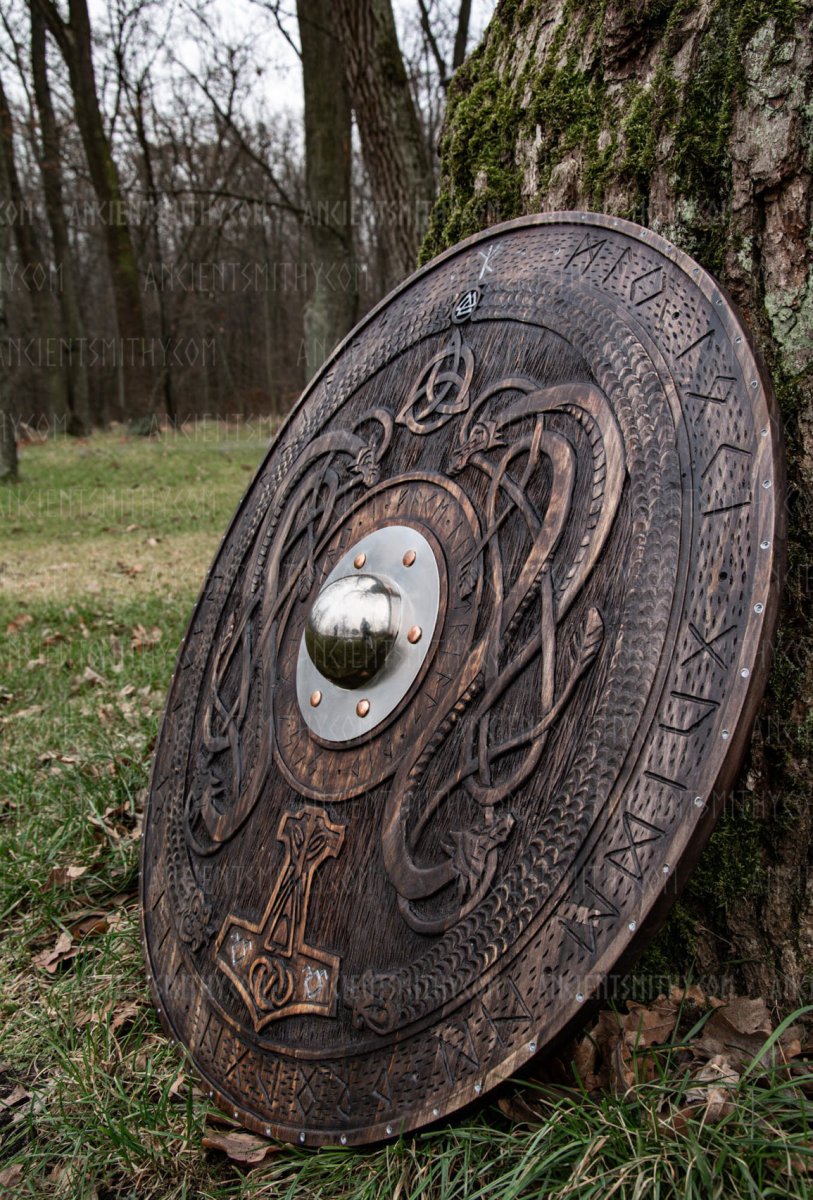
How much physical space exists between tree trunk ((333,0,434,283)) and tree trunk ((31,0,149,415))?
30.8ft

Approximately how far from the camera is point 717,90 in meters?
1.85

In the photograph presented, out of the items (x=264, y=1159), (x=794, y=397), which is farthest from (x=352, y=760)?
(x=794, y=397)

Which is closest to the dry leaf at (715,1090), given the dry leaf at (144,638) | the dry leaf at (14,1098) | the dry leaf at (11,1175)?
the dry leaf at (11,1175)

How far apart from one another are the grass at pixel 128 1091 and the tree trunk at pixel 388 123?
373cm

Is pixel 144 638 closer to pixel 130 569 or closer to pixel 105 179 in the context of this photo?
pixel 130 569

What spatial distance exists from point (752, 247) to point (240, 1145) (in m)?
1.81

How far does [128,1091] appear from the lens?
6.17ft

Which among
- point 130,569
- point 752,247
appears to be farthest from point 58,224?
point 752,247

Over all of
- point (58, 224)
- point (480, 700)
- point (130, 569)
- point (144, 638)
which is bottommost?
point (144, 638)

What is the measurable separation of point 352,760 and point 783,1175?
2.91ft

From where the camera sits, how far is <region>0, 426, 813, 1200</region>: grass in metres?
1.38

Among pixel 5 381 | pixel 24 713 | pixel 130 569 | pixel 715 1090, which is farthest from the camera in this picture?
pixel 5 381

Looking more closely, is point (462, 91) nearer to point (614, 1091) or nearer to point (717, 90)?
point (717, 90)

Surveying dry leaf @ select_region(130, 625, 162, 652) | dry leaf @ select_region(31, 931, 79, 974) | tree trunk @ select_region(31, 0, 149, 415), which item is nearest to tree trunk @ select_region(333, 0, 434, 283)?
dry leaf @ select_region(130, 625, 162, 652)
